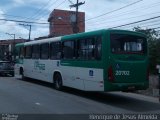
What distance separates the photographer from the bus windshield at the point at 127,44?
14.6m

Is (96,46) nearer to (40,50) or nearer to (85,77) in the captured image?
(85,77)

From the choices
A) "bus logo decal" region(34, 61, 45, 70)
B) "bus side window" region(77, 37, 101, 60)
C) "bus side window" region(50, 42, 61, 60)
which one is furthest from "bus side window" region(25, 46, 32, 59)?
"bus side window" region(77, 37, 101, 60)

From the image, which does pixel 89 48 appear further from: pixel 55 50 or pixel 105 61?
pixel 55 50

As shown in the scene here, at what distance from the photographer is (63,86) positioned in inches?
745

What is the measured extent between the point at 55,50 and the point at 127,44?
5.65m

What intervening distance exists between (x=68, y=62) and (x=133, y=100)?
3.97m

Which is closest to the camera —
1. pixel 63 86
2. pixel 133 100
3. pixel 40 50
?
pixel 133 100

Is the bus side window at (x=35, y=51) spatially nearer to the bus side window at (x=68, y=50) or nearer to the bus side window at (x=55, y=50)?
the bus side window at (x=55, y=50)

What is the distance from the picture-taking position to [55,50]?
19.6m

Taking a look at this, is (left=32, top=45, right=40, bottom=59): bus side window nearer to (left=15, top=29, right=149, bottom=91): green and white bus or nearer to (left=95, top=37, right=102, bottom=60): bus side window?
(left=15, top=29, right=149, bottom=91): green and white bus

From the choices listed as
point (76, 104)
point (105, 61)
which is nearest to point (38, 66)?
point (105, 61)

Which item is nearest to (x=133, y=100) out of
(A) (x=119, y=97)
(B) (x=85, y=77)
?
(A) (x=119, y=97)

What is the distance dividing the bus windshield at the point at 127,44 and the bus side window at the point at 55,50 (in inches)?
195

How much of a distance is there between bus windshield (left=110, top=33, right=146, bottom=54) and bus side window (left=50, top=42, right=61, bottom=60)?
496cm
